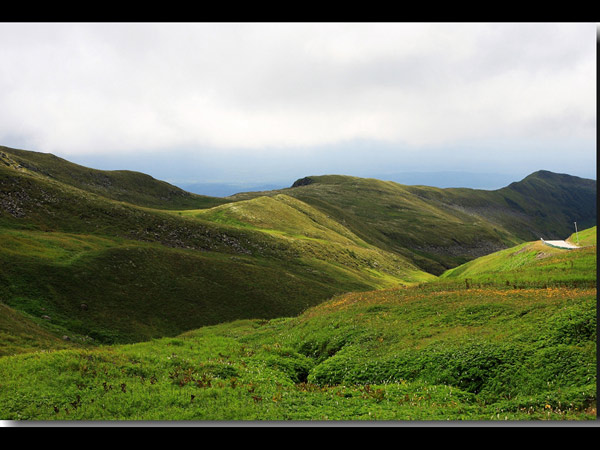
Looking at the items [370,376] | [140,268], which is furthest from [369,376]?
[140,268]

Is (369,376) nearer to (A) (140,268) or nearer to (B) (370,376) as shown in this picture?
(B) (370,376)

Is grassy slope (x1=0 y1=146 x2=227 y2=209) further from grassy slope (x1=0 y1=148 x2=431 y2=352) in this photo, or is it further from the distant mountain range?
grassy slope (x1=0 y1=148 x2=431 y2=352)

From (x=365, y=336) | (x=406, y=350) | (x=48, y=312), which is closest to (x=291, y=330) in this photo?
(x=365, y=336)

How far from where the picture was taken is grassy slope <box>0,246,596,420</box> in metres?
12.6

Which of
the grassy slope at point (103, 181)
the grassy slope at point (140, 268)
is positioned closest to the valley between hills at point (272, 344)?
the grassy slope at point (140, 268)

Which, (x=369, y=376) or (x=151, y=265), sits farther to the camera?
(x=151, y=265)

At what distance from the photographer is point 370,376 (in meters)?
17.8

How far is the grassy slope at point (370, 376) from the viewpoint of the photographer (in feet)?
41.2

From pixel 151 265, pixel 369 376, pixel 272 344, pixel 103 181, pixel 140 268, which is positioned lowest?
pixel 272 344

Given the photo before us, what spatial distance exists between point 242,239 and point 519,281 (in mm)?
79135

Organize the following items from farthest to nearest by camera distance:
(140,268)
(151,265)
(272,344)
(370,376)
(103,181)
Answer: (103,181), (151,265), (140,268), (272,344), (370,376)

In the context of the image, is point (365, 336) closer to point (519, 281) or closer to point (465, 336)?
point (465, 336)

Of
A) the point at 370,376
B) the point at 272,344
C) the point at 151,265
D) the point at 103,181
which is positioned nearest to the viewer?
the point at 370,376
